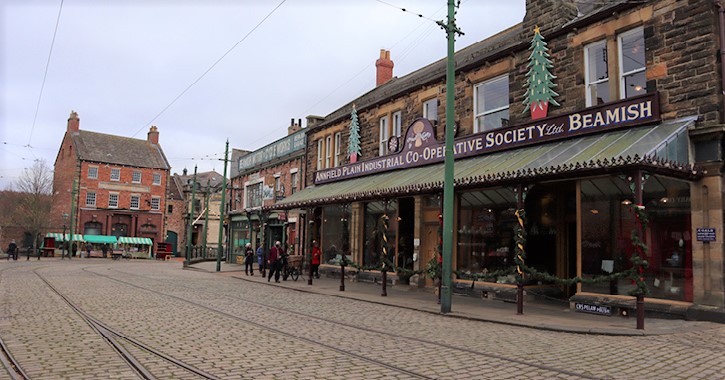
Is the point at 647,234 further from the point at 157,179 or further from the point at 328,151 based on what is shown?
the point at 157,179

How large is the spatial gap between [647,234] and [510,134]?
189 inches

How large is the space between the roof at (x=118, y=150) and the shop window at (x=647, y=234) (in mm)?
55451

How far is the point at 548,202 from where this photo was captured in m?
15.5

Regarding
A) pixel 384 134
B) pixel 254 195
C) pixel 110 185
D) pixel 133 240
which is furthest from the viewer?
pixel 110 185

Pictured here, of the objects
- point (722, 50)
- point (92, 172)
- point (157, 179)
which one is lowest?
point (722, 50)

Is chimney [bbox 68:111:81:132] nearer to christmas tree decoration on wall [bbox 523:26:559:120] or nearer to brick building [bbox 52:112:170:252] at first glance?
brick building [bbox 52:112:170:252]

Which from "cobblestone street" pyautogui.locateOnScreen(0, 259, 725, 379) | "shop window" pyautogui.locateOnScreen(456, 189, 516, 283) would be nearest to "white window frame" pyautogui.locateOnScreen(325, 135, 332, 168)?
"shop window" pyautogui.locateOnScreen(456, 189, 516, 283)

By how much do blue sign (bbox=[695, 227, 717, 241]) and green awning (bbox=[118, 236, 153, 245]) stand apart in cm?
5354

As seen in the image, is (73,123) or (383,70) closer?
(383,70)

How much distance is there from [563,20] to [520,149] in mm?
3753

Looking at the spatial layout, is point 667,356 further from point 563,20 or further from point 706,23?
point 563,20

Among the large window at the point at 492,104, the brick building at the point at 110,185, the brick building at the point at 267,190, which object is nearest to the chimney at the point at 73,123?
the brick building at the point at 110,185

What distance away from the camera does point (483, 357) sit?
7.33 metres

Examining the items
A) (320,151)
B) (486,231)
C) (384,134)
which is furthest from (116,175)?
(486,231)
